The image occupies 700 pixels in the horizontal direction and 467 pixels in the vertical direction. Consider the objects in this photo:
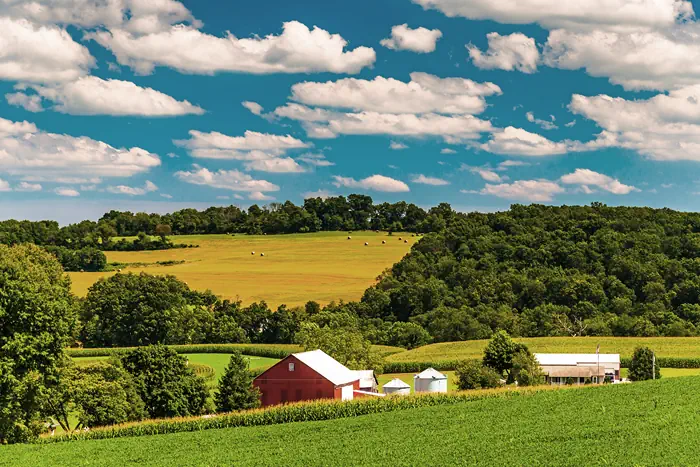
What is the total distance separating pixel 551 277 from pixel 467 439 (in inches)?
2688

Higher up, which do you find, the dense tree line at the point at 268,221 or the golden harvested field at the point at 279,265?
the dense tree line at the point at 268,221

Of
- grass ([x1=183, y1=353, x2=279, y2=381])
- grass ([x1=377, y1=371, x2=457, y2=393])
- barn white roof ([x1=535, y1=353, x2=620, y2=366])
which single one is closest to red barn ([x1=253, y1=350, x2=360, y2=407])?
grass ([x1=377, y1=371, x2=457, y2=393])

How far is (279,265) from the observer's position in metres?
125

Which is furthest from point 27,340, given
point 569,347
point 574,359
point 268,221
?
point 268,221

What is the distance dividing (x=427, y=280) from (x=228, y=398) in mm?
54336

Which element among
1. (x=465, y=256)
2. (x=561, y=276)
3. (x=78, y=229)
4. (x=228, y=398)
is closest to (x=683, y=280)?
(x=561, y=276)

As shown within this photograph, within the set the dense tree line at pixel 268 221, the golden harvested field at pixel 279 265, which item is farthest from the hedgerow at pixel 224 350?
the dense tree line at pixel 268 221

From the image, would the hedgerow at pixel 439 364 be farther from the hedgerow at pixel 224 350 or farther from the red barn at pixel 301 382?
the red barn at pixel 301 382

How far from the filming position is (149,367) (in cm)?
5462

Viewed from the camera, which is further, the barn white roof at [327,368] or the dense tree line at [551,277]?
the dense tree line at [551,277]

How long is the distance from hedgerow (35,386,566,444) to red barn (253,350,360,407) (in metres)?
13.0

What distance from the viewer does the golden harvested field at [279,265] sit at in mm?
109000

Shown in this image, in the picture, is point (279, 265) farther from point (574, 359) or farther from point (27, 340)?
point (27, 340)

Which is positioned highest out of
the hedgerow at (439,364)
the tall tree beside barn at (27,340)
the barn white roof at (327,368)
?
the tall tree beside barn at (27,340)
